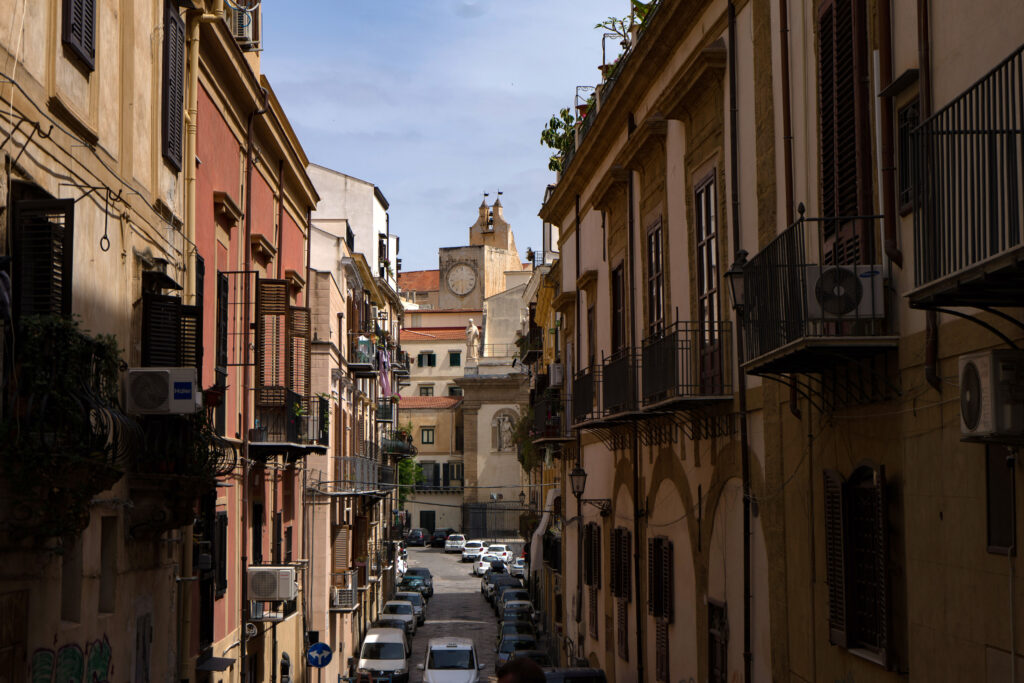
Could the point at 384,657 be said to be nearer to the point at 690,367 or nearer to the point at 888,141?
the point at 690,367

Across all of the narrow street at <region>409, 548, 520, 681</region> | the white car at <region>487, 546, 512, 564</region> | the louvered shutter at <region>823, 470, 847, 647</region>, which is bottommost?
the narrow street at <region>409, 548, 520, 681</region>

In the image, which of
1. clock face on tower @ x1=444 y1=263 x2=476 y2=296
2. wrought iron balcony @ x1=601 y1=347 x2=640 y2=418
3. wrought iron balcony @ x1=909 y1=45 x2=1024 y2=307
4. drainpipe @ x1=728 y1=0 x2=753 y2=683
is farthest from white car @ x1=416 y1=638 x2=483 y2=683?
clock face on tower @ x1=444 y1=263 x2=476 y2=296

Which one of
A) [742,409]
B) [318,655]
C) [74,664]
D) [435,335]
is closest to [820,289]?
[742,409]

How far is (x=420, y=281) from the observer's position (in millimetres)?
105625

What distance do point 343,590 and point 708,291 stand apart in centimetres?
1950

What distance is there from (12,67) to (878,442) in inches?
269

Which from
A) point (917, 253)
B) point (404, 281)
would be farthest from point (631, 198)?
point (404, 281)

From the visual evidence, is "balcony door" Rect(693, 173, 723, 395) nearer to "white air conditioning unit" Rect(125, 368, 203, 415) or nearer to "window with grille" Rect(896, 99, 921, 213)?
"window with grille" Rect(896, 99, 921, 213)

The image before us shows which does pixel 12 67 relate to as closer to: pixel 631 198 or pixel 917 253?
pixel 917 253

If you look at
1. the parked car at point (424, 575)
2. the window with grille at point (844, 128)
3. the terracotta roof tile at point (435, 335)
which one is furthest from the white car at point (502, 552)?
the window with grille at point (844, 128)

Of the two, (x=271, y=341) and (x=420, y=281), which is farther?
(x=420, y=281)

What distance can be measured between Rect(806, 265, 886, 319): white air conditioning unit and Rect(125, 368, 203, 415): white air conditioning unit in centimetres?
613

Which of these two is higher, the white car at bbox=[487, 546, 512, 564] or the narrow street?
the white car at bbox=[487, 546, 512, 564]

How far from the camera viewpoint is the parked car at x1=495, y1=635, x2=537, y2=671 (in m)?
31.2
